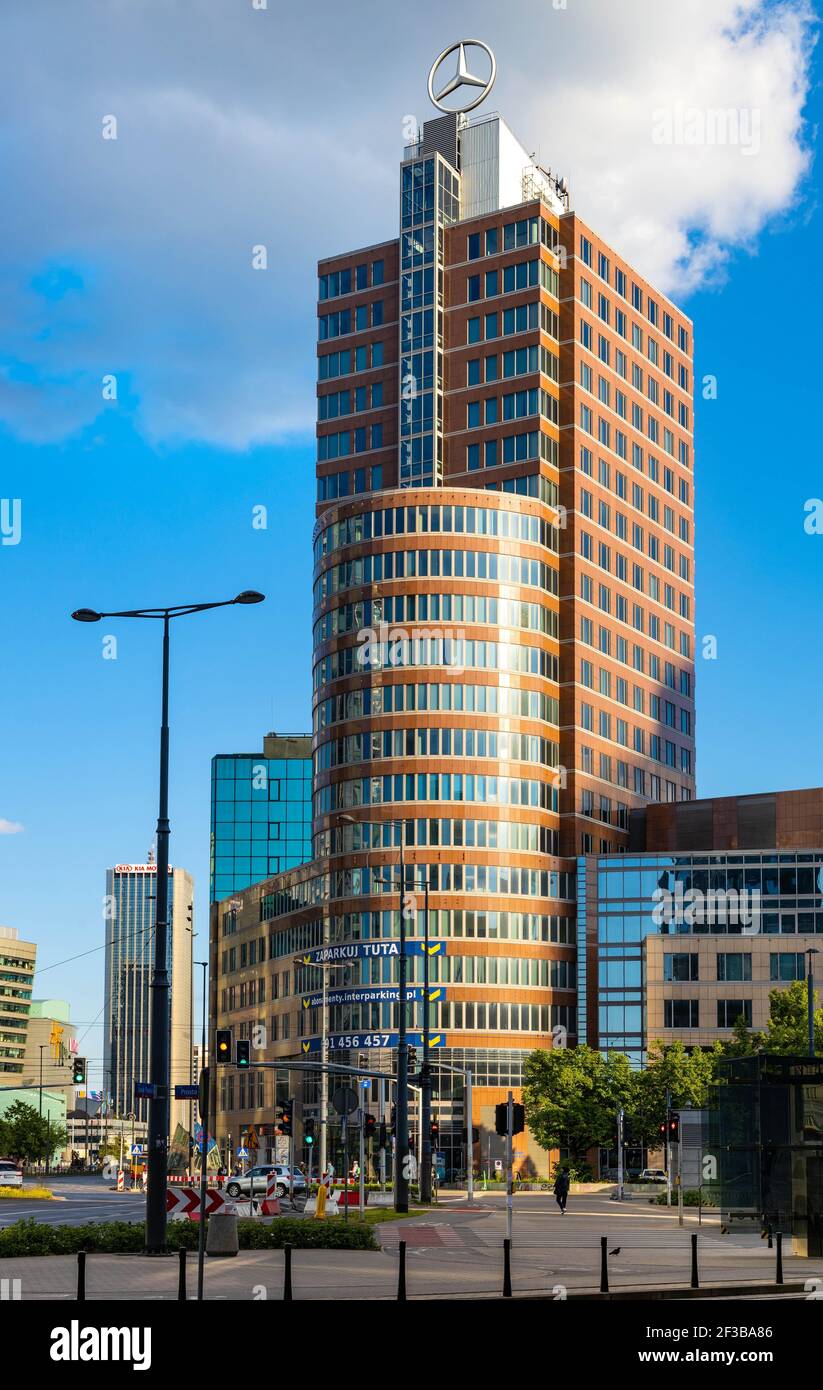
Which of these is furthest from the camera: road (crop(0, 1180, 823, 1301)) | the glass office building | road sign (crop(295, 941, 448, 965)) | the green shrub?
the glass office building

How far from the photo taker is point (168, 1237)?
36.2m

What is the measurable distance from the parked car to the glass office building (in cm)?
961

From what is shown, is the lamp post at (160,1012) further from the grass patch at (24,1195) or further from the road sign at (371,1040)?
the road sign at (371,1040)

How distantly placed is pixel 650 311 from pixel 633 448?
516 inches

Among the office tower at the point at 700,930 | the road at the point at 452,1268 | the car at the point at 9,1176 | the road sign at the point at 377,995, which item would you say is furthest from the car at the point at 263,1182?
the office tower at the point at 700,930

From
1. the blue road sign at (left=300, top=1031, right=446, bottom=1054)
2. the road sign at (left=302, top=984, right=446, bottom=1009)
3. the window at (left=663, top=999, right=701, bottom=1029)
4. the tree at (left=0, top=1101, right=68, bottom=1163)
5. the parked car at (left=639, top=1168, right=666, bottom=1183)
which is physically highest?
the road sign at (left=302, top=984, right=446, bottom=1009)

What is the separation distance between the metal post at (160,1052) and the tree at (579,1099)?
2435 inches

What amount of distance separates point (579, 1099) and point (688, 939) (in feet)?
77.7

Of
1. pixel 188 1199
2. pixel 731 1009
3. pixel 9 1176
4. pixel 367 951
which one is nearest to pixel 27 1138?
pixel 367 951

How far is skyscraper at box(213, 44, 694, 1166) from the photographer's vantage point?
115m

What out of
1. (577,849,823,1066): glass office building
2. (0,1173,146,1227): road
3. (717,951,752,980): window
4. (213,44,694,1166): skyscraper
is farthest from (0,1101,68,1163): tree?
(0,1173,146,1227): road

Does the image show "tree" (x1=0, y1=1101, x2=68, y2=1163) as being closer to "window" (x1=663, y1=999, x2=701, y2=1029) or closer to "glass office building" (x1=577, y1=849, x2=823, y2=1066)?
"glass office building" (x1=577, y1=849, x2=823, y2=1066)

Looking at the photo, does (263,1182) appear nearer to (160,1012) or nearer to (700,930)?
(160,1012)
